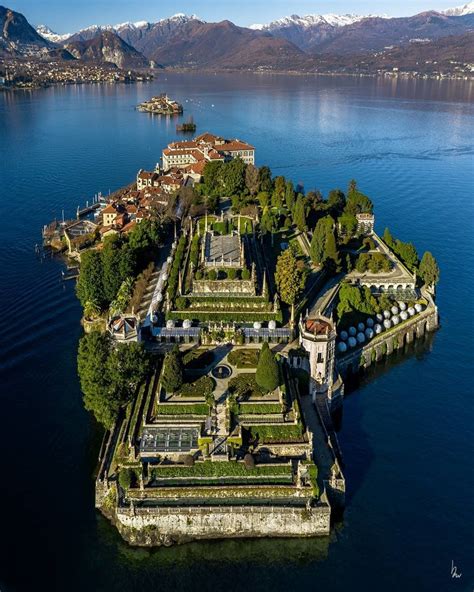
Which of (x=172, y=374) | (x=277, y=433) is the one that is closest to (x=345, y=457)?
(x=277, y=433)

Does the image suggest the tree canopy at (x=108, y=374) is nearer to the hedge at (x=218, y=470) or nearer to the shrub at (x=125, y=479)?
the shrub at (x=125, y=479)

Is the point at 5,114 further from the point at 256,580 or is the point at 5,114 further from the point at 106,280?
the point at 256,580

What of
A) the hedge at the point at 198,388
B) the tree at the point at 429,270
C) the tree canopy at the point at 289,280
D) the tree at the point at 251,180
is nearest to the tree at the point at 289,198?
the tree at the point at 251,180

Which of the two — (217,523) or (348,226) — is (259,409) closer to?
(217,523)

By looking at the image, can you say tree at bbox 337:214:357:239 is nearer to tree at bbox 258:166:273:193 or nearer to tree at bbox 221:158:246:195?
tree at bbox 258:166:273:193

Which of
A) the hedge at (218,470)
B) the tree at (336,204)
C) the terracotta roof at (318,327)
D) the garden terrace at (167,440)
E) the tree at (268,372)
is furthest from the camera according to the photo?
the tree at (336,204)

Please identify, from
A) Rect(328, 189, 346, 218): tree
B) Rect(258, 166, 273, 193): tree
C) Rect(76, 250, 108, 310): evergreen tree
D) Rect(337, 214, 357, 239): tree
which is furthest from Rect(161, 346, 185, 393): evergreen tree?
Rect(258, 166, 273, 193): tree

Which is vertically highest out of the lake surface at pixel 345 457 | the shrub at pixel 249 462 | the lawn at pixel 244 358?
the lawn at pixel 244 358
